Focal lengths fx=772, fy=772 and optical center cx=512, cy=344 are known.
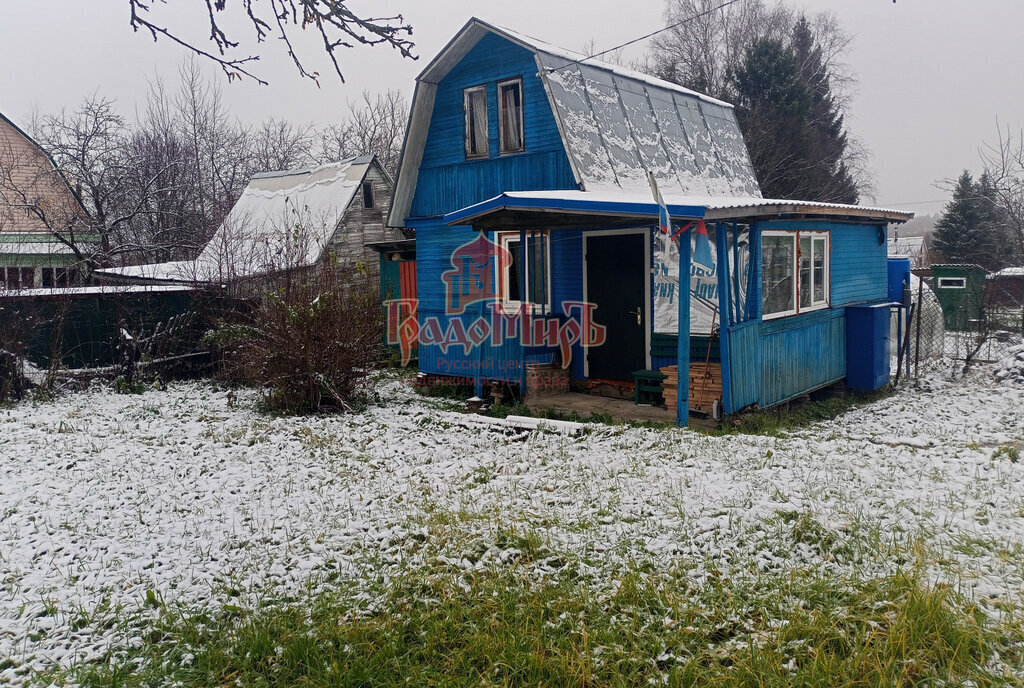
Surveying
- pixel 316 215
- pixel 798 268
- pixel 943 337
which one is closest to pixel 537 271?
pixel 798 268

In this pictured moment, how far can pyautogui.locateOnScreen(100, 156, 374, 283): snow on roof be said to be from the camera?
51.3 feet

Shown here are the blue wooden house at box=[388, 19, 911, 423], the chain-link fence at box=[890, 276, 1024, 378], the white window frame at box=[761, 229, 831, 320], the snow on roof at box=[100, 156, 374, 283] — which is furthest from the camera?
the snow on roof at box=[100, 156, 374, 283]

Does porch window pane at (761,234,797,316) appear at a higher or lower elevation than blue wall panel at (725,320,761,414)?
higher

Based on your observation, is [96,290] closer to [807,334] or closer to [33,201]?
[33,201]

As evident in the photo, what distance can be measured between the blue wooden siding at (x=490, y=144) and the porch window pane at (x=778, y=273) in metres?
2.80

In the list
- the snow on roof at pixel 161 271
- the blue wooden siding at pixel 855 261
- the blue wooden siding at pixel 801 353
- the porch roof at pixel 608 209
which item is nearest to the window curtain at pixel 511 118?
the porch roof at pixel 608 209

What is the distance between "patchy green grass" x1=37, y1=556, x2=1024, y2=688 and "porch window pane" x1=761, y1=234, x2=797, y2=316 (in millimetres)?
5939

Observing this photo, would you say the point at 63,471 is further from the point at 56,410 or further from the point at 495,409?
the point at 495,409

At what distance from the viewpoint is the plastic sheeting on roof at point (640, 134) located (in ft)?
35.8

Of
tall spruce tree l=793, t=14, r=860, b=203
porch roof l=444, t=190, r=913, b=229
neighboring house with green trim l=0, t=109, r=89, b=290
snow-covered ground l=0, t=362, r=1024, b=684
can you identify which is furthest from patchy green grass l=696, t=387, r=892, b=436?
tall spruce tree l=793, t=14, r=860, b=203

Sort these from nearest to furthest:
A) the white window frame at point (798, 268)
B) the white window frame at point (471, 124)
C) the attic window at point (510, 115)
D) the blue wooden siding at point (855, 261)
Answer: the white window frame at point (798, 268)
the attic window at point (510, 115)
the blue wooden siding at point (855, 261)
the white window frame at point (471, 124)

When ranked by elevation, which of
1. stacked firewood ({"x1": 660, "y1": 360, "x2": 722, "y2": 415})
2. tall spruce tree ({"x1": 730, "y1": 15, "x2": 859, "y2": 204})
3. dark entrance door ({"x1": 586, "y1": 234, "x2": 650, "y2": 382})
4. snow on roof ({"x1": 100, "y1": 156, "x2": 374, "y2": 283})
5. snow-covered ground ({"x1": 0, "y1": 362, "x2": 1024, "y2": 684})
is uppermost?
tall spruce tree ({"x1": 730, "y1": 15, "x2": 859, "y2": 204})

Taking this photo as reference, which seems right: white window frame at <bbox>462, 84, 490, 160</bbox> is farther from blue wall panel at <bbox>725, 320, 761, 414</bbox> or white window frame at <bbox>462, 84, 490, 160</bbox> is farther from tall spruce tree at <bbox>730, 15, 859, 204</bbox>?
tall spruce tree at <bbox>730, 15, 859, 204</bbox>

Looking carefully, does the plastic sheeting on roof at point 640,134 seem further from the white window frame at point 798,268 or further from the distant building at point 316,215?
the distant building at point 316,215
